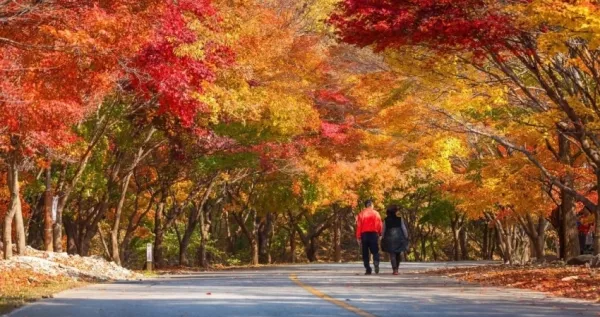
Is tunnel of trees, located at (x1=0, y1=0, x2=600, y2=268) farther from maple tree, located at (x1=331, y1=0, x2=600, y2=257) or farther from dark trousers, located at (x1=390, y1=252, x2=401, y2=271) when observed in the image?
dark trousers, located at (x1=390, y1=252, x2=401, y2=271)

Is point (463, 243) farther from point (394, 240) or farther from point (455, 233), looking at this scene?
point (394, 240)

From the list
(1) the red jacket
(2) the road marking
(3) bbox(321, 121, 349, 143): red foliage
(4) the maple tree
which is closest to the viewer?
(2) the road marking

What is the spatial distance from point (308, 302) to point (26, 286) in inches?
280

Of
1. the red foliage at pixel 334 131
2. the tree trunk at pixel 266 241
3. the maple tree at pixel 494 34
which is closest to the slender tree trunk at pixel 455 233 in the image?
the tree trunk at pixel 266 241

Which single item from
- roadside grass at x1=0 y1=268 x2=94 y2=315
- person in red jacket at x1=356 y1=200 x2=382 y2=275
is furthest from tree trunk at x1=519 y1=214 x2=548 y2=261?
roadside grass at x1=0 y1=268 x2=94 y2=315

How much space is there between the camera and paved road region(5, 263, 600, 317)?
44.6 ft

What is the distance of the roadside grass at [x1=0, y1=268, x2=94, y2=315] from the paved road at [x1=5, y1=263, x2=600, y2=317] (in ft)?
1.14

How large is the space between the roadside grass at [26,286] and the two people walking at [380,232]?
6.44 m

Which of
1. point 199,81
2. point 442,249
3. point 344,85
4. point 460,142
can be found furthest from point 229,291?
point 442,249

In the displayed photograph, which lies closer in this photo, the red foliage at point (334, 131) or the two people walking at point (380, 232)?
the two people walking at point (380, 232)

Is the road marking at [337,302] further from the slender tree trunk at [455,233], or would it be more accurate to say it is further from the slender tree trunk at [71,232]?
the slender tree trunk at [455,233]

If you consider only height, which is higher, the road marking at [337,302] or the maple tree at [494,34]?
the maple tree at [494,34]

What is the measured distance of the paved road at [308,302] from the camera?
13.6 meters

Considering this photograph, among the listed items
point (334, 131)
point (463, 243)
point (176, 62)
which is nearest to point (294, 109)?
point (334, 131)
